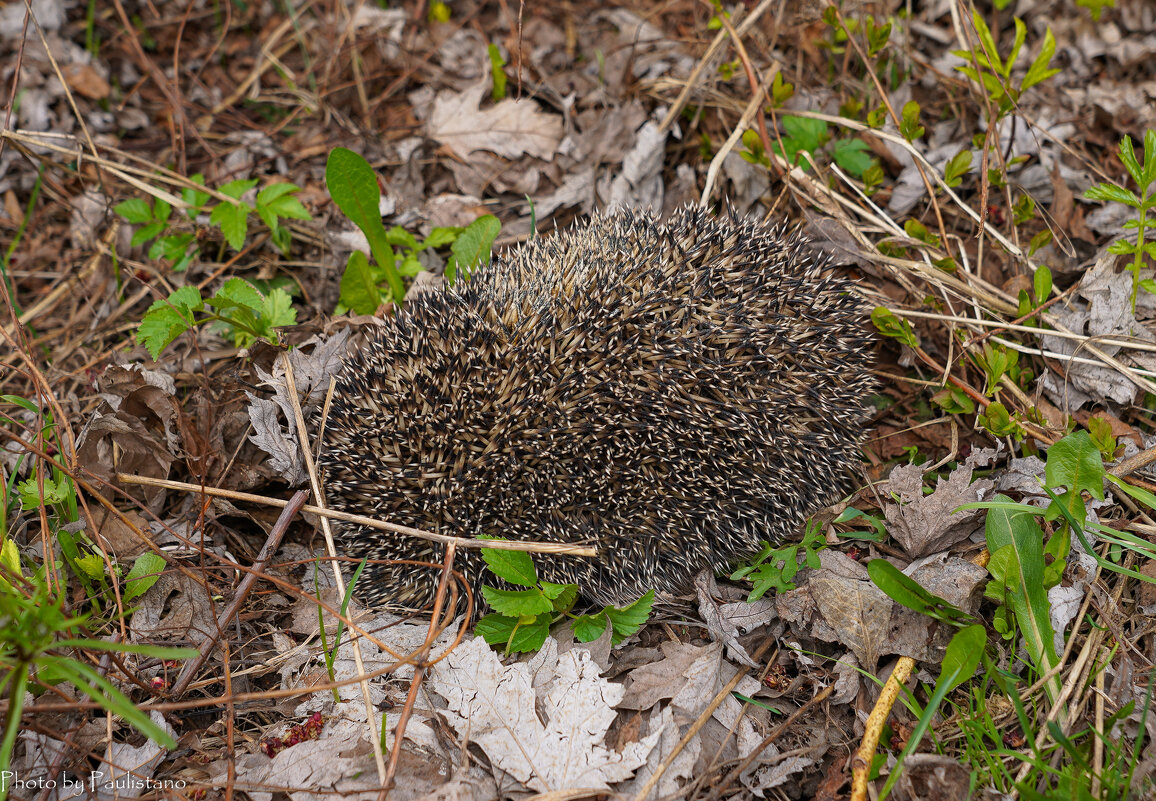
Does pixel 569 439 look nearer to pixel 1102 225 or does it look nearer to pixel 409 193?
pixel 409 193

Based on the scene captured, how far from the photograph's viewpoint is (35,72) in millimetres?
6383

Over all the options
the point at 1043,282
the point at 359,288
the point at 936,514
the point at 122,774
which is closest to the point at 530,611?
the point at 122,774

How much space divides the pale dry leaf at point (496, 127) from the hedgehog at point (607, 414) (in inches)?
94.3

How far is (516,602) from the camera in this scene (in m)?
3.67

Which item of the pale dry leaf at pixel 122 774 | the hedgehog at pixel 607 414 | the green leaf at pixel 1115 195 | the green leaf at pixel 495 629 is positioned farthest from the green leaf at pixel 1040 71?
the pale dry leaf at pixel 122 774

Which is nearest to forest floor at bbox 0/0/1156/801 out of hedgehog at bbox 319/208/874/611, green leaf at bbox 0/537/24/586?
green leaf at bbox 0/537/24/586

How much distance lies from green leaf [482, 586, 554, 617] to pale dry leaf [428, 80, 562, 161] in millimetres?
3781

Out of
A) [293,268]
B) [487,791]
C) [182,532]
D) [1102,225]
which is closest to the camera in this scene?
[487,791]

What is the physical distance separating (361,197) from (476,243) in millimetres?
797

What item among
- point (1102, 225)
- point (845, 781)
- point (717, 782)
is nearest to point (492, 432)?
point (717, 782)

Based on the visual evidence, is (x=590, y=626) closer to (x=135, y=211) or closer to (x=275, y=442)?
(x=275, y=442)

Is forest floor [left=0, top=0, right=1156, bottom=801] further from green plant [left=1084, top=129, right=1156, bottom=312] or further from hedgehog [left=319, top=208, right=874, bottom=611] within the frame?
hedgehog [left=319, top=208, right=874, bottom=611]

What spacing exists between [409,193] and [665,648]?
13.4ft

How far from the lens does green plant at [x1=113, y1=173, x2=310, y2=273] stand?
5.00 m
